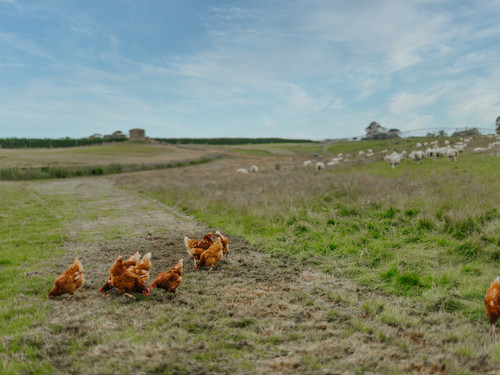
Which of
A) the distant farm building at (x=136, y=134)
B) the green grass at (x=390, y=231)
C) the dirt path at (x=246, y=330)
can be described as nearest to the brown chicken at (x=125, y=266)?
the dirt path at (x=246, y=330)

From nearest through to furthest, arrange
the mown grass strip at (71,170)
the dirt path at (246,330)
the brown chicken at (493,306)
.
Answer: the dirt path at (246,330) → the brown chicken at (493,306) → the mown grass strip at (71,170)

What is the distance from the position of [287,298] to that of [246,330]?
53.0 inches

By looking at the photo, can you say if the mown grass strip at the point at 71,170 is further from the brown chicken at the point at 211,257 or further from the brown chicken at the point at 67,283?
the brown chicken at the point at 211,257

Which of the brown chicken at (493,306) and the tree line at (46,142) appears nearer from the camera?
the brown chicken at (493,306)

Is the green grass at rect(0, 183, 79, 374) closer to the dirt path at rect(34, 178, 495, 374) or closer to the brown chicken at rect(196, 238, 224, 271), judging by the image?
the dirt path at rect(34, 178, 495, 374)

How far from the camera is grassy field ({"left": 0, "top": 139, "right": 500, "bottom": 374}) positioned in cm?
394

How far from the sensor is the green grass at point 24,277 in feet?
13.8

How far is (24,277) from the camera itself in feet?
22.6

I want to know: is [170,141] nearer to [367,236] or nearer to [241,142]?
[241,142]

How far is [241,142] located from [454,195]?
13382 centimetres

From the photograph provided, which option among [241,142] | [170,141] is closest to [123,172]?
[170,141]

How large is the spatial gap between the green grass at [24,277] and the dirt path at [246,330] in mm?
236

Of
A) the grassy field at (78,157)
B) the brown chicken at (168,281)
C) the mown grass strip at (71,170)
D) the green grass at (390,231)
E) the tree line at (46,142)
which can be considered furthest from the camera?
the tree line at (46,142)

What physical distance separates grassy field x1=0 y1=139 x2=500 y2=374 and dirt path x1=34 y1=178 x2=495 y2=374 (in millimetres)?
23
